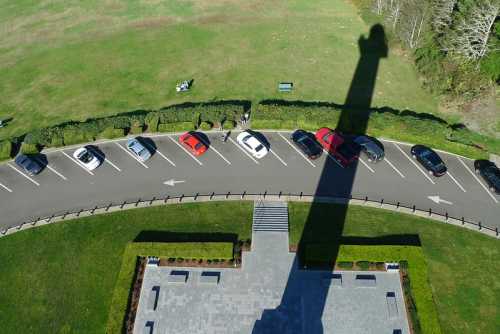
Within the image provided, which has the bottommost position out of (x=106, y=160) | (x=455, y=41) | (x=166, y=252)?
(x=166, y=252)

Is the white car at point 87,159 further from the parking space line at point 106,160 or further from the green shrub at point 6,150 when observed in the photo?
the green shrub at point 6,150

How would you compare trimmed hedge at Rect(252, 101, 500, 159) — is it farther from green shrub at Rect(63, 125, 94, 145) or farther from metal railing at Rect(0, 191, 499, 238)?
green shrub at Rect(63, 125, 94, 145)

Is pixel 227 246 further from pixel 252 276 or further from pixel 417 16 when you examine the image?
pixel 417 16

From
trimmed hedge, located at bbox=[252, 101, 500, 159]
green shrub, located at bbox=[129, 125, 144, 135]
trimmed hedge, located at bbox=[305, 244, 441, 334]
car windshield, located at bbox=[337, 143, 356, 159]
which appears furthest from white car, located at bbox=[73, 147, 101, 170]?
car windshield, located at bbox=[337, 143, 356, 159]

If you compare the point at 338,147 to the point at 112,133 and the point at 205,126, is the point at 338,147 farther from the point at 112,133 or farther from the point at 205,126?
the point at 112,133

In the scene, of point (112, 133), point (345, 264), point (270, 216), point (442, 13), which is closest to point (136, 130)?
point (112, 133)
